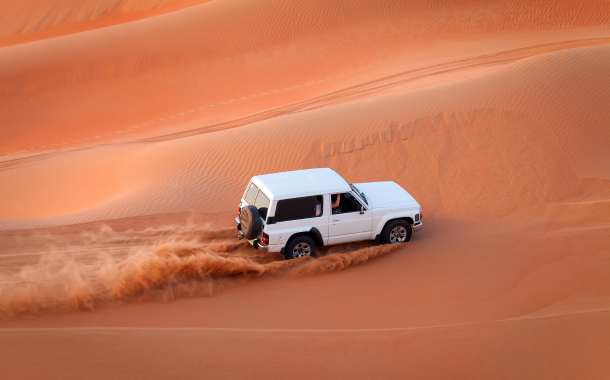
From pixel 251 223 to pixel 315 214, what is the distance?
1187mm

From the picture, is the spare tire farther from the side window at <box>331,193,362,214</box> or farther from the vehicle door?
the side window at <box>331,193,362,214</box>

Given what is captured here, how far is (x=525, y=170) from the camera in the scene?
465 inches

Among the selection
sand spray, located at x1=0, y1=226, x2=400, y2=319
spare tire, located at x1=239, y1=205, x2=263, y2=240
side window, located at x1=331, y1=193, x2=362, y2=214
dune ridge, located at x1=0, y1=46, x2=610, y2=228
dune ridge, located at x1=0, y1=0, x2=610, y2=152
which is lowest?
sand spray, located at x1=0, y1=226, x2=400, y2=319

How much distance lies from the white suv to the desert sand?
36 centimetres

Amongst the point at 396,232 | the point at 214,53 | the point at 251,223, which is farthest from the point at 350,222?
the point at 214,53

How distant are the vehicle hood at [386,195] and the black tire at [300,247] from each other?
1423mm

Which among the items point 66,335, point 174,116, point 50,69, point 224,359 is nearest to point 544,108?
point 224,359

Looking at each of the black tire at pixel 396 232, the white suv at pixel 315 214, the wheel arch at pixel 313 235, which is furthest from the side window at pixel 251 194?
the black tire at pixel 396 232

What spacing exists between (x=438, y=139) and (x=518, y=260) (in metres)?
5.36

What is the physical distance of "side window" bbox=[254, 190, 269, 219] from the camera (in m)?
8.48

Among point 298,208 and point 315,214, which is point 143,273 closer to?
point 298,208

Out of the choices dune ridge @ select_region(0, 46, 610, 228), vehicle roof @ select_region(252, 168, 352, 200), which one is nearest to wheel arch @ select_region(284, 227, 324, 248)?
vehicle roof @ select_region(252, 168, 352, 200)

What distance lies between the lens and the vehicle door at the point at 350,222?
8797mm

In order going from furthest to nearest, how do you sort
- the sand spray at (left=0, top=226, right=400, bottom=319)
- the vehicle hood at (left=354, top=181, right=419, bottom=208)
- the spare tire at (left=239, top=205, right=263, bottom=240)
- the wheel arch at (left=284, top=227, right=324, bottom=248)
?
the vehicle hood at (left=354, top=181, right=419, bottom=208)
the wheel arch at (left=284, top=227, right=324, bottom=248)
the spare tire at (left=239, top=205, right=263, bottom=240)
the sand spray at (left=0, top=226, right=400, bottom=319)
